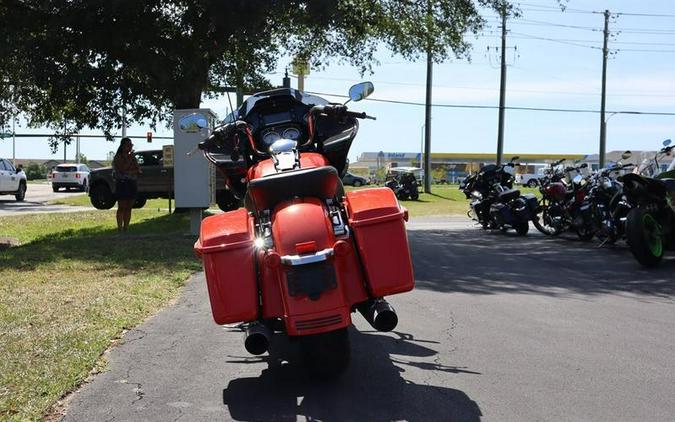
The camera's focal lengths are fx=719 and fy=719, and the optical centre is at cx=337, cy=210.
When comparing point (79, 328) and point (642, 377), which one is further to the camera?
point (79, 328)

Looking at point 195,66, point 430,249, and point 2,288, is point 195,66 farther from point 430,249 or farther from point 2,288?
point 2,288

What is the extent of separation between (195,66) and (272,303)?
1144 cm

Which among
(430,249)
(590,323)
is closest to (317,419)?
(590,323)

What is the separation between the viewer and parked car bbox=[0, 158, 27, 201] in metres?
30.0

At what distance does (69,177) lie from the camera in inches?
1635

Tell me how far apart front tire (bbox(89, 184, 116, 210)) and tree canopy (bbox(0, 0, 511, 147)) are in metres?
4.22

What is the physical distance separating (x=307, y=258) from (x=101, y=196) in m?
20.1

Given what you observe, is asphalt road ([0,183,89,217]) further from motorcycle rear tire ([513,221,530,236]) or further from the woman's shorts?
motorcycle rear tire ([513,221,530,236])

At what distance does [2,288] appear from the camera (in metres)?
7.63

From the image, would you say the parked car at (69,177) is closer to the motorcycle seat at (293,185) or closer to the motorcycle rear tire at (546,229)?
the motorcycle rear tire at (546,229)

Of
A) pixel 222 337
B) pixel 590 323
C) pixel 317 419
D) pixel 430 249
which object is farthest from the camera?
pixel 430 249

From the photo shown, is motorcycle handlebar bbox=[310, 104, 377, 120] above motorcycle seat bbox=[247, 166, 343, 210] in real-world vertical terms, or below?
above

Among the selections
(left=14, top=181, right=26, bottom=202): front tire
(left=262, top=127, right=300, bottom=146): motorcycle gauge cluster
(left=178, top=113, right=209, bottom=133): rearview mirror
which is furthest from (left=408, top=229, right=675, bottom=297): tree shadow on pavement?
(left=14, top=181, right=26, bottom=202): front tire

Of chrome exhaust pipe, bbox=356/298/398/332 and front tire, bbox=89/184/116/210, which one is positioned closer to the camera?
chrome exhaust pipe, bbox=356/298/398/332
